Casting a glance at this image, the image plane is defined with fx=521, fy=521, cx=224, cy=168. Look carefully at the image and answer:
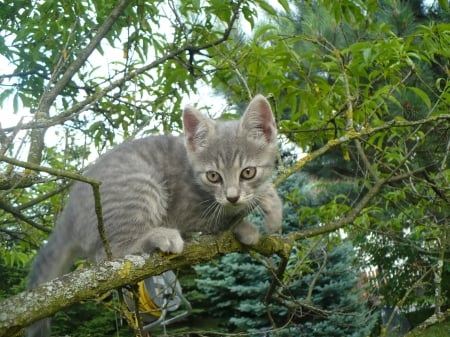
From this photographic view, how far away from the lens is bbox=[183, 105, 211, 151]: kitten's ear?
8.66 ft

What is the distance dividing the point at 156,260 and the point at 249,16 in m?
1.51

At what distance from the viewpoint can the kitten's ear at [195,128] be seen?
2.64m

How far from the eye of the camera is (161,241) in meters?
2.05

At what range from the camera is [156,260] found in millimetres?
1864

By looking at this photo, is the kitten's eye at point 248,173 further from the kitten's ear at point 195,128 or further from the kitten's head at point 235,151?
the kitten's ear at point 195,128

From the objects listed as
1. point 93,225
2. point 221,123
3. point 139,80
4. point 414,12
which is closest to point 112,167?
point 93,225

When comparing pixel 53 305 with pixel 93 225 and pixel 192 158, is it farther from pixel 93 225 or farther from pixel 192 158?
pixel 192 158

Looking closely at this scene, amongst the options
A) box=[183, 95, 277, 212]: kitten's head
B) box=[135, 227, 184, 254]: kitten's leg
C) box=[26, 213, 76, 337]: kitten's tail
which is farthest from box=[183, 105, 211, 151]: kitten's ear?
box=[26, 213, 76, 337]: kitten's tail

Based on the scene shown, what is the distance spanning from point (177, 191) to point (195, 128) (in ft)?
1.11

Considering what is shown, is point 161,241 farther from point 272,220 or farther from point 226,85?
point 226,85

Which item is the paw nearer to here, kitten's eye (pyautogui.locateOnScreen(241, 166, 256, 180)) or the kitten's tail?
kitten's eye (pyautogui.locateOnScreen(241, 166, 256, 180))

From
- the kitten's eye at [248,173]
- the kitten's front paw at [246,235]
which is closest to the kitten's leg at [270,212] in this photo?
the kitten's eye at [248,173]

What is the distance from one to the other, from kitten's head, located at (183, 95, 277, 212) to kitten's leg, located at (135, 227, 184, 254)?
1.12ft

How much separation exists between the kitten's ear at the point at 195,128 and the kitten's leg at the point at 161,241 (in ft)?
1.82
